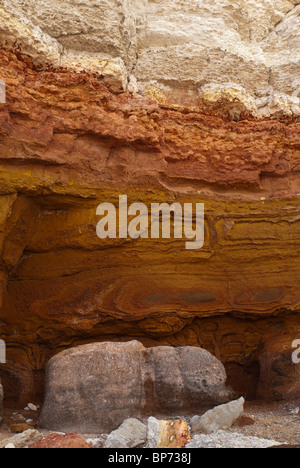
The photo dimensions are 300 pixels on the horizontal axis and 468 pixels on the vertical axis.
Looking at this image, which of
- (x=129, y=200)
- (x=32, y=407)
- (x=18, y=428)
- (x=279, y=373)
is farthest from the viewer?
(x=129, y=200)

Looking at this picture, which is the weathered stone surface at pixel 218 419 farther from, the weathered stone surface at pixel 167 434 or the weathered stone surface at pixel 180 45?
the weathered stone surface at pixel 180 45

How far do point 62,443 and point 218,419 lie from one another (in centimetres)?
136

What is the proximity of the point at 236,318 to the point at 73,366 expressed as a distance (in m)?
2.47

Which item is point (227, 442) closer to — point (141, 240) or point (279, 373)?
point (279, 373)

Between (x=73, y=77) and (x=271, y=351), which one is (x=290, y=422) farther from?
(x=73, y=77)

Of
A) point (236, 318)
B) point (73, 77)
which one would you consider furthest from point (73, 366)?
point (73, 77)

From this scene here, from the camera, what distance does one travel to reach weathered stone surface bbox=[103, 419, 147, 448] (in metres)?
2.94

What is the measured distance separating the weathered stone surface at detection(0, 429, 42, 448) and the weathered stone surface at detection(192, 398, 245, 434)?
1.28 metres

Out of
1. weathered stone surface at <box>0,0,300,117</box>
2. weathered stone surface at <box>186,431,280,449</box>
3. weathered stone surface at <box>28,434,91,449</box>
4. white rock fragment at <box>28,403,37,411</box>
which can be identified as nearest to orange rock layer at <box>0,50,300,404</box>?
white rock fragment at <box>28,403,37,411</box>

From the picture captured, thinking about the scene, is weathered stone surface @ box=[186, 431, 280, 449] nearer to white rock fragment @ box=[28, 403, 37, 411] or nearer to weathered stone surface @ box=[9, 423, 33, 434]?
weathered stone surface @ box=[9, 423, 33, 434]

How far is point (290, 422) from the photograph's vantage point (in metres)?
3.64

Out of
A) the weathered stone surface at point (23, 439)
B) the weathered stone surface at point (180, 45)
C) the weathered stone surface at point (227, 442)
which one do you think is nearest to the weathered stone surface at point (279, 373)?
the weathered stone surface at point (227, 442)

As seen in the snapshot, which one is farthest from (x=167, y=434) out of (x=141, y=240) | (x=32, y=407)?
(x=141, y=240)

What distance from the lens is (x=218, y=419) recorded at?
3.38m
